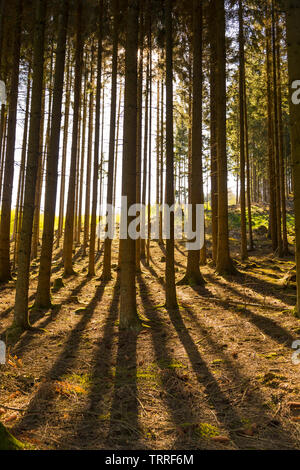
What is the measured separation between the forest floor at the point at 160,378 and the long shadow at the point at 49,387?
0.04 feet

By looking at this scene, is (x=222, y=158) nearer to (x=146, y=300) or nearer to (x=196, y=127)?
(x=196, y=127)

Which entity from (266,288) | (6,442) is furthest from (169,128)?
(6,442)

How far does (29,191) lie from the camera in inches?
229

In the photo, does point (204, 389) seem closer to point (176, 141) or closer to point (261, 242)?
point (261, 242)

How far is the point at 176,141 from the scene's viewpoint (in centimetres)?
3247

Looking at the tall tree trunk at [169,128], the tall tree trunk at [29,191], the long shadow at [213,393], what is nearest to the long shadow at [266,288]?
the tall tree trunk at [169,128]

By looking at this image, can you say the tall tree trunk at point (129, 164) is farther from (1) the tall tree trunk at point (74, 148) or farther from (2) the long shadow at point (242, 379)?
(1) the tall tree trunk at point (74, 148)

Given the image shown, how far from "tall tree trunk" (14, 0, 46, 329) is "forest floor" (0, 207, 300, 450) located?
625mm

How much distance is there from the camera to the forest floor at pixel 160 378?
2.54 meters

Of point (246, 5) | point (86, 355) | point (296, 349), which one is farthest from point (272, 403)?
point (246, 5)

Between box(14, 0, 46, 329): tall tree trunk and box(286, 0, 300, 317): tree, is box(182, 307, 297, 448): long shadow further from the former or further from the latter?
box(14, 0, 46, 329): tall tree trunk

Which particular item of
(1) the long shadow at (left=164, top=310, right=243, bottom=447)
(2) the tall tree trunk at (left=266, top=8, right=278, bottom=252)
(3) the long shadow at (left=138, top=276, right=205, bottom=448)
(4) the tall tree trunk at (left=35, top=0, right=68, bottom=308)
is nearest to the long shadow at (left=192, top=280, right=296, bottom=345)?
(1) the long shadow at (left=164, top=310, right=243, bottom=447)

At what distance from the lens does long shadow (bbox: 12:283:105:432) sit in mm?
2707
